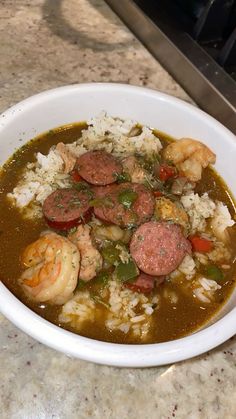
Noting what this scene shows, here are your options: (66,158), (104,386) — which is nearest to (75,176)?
(66,158)

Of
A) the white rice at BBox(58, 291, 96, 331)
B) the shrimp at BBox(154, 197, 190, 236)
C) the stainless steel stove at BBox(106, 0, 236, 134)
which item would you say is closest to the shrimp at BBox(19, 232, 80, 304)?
the white rice at BBox(58, 291, 96, 331)

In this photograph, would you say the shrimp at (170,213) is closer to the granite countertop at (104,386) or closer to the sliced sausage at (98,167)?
the sliced sausage at (98,167)

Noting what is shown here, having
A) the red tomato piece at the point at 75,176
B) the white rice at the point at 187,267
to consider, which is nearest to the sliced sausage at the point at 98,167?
the red tomato piece at the point at 75,176

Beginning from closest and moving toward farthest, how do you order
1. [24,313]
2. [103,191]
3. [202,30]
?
[24,313] < [103,191] < [202,30]

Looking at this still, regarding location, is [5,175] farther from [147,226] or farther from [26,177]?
[147,226]

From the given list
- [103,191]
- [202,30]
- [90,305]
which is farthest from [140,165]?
[202,30]

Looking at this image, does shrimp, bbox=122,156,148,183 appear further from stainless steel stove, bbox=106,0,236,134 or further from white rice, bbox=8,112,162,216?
stainless steel stove, bbox=106,0,236,134

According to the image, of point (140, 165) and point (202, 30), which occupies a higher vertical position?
point (202, 30)
